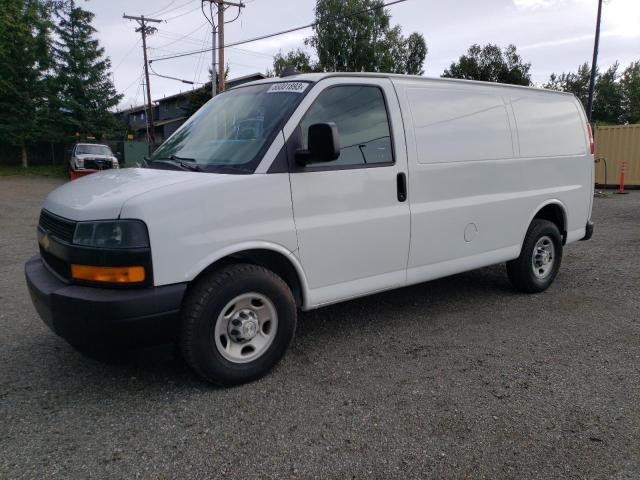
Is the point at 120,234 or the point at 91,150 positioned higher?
the point at 91,150

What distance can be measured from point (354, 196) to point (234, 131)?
3.33ft

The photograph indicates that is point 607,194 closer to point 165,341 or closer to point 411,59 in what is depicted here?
point 165,341

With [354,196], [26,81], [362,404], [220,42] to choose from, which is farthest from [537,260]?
[26,81]

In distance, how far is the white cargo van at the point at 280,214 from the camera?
9.55 feet

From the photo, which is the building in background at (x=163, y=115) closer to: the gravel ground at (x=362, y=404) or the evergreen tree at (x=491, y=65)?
the evergreen tree at (x=491, y=65)

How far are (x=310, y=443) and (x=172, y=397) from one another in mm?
1019

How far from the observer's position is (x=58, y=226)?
10.5 feet

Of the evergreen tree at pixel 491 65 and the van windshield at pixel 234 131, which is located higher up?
the evergreen tree at pixel 491 65

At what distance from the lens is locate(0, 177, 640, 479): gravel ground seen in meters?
2.57

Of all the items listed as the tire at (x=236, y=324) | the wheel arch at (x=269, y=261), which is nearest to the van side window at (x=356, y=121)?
the wheel arch at (x=269, y=261)

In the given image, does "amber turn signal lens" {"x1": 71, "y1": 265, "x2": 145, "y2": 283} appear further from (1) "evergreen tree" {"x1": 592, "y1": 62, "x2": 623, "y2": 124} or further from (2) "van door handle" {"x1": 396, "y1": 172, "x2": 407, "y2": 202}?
(1) "evergreen tree" {"x1": 592, "y1": 62, "x2": 623, "y2": 124}

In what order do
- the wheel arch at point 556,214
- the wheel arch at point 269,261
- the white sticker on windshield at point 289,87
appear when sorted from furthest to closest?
the wheel arch at point 556,214
the white sticker on windshield at point 289,87
the wheel arch at point 269,261

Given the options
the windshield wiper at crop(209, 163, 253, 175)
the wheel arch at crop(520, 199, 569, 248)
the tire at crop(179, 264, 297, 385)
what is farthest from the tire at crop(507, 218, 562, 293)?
the windshield wiper at crop(209, 163, 253, 175)

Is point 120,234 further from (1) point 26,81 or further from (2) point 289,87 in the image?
(1) point 26,81
